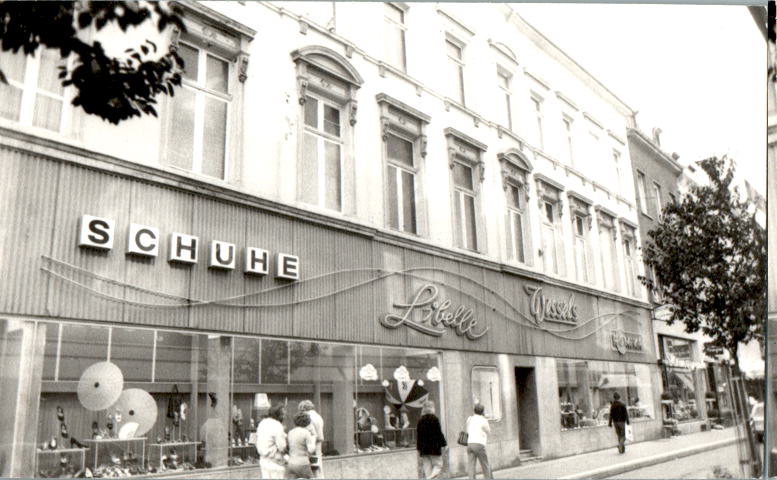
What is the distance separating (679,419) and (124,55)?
5131mm

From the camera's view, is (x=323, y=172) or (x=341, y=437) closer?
(x=341, y=437)

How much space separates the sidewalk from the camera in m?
4.80

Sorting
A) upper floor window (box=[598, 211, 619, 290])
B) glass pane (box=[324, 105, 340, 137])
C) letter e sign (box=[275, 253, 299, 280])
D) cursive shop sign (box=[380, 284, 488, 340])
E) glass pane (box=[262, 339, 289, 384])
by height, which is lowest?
glass pane (box=[262, 339, 289, 384])

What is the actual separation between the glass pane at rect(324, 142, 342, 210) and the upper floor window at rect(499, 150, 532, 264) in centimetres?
152

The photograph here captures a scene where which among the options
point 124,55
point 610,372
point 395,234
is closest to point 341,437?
point 395,234

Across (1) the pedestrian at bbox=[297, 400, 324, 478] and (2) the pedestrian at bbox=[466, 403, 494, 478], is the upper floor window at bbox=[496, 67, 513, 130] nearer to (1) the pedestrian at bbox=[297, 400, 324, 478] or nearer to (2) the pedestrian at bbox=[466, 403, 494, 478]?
(2) the pedestrian at bbox=[466, 403, 494, 478]

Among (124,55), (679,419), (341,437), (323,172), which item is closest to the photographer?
(124,55)

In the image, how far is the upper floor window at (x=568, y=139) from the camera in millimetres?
5770

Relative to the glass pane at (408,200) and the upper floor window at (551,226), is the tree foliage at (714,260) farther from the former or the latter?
the glass pane at (408,200)

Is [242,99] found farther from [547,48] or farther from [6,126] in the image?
[547,48]

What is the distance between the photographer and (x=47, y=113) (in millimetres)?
3777

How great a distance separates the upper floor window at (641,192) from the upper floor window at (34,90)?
15.7 ft

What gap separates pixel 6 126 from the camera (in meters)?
3.62

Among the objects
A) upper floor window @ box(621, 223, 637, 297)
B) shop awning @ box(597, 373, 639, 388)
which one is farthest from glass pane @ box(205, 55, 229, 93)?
shop awning @ box(597, 373, 639, 388)
